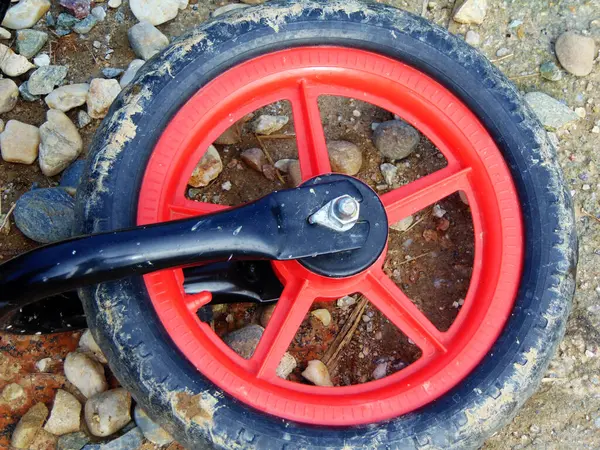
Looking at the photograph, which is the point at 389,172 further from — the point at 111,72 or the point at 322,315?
the point at 111,72

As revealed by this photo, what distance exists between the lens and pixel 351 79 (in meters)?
1.91

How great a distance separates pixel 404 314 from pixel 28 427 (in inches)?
45.7

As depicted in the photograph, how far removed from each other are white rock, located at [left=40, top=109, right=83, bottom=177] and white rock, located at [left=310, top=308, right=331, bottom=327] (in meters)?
0.97

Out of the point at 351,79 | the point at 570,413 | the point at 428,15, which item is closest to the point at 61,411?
the point at 351,79

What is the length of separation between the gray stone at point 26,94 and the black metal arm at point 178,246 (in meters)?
1.13

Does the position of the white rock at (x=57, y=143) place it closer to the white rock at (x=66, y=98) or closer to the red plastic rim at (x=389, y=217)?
the white rock at (x=66, y=98)

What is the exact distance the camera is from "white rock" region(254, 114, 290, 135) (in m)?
2.35

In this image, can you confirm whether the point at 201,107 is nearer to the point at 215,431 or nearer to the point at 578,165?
the point at 215,431

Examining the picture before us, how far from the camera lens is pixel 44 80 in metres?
2.38

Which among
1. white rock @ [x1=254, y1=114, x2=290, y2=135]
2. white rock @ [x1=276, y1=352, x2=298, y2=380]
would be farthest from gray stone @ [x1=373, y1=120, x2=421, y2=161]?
white rock @ [x1=276, y1=352, x2=298, y2=380]

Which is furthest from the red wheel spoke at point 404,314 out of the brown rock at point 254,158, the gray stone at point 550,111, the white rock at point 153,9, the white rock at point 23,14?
the white rock at point 23,14

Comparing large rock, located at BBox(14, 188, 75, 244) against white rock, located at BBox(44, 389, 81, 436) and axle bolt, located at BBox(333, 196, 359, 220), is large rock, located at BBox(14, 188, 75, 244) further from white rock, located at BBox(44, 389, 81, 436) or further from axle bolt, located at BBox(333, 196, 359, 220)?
axle bolt, located at BBox(333, 196, 359, 220)

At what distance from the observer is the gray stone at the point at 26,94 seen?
93.7 inches

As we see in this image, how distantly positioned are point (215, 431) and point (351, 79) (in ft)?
3.31
